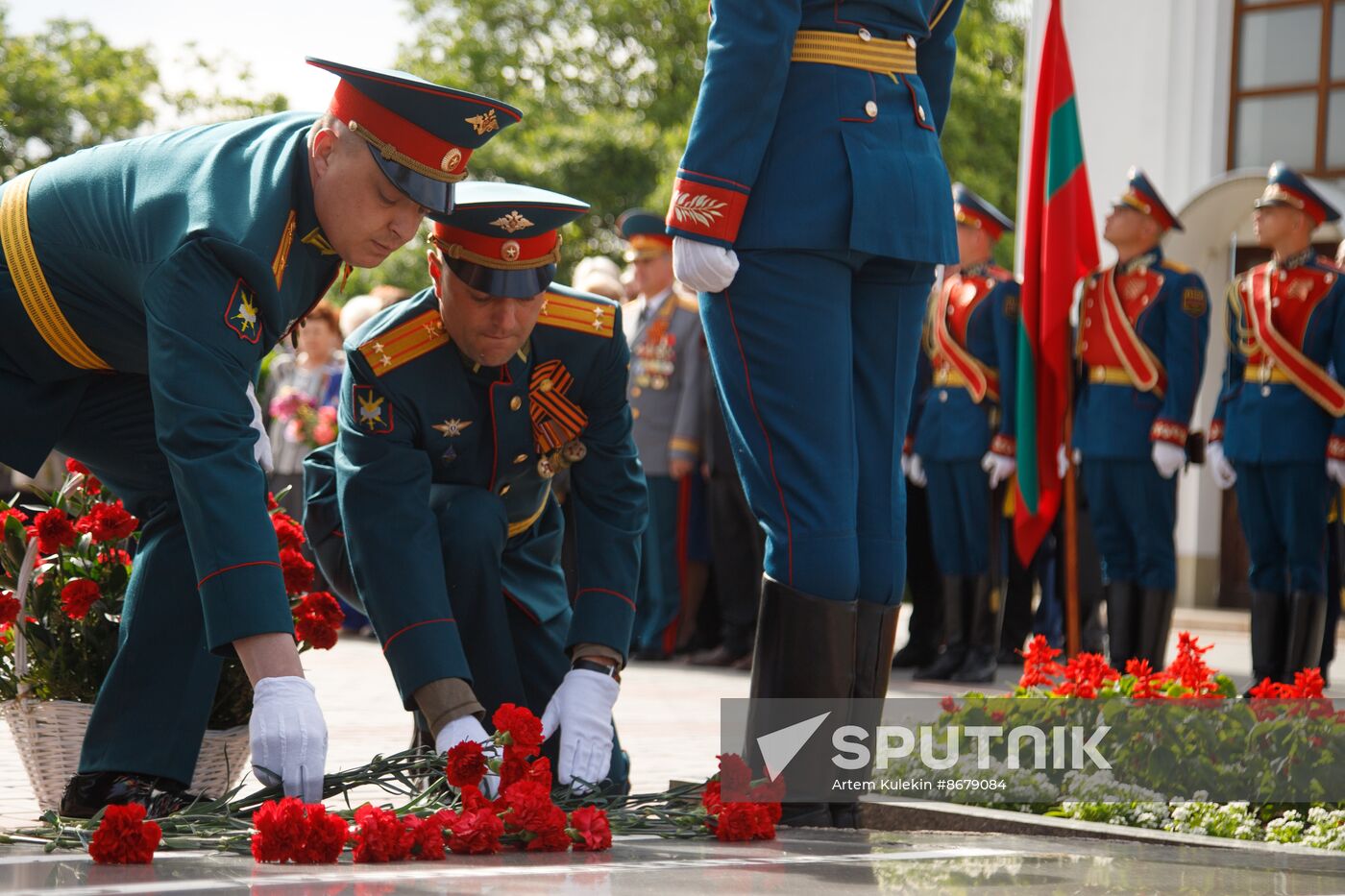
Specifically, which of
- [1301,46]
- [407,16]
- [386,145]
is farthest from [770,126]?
[407,16]

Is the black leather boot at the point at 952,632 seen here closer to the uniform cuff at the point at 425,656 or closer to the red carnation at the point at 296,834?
the uniform cuff at the point at 425,656

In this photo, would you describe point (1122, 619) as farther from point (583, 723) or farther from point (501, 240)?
point (501, 240)

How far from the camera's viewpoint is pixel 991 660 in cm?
845

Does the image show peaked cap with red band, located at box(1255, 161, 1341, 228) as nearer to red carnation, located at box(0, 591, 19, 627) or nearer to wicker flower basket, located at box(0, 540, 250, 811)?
wicker flower basket, located at box(0, 540, 250, 811)

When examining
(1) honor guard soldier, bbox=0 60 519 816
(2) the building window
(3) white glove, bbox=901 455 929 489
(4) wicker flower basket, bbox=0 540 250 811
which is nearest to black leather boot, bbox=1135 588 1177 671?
(3) white glove, bbox=901 455 929 489

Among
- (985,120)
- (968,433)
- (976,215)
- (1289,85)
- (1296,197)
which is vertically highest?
(985,120)

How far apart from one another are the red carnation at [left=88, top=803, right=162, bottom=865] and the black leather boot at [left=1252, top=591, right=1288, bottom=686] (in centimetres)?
513

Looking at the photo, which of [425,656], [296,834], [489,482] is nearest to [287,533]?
[489,482]

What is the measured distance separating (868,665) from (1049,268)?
12.6ft

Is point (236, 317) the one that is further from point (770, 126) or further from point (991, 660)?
point (991, 660)

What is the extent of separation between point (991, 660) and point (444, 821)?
18.2 ft

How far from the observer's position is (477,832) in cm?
318

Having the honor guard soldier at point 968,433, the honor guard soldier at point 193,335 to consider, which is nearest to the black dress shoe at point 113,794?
the honor guard soldier at point 193,335

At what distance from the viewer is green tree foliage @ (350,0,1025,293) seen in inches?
1216
